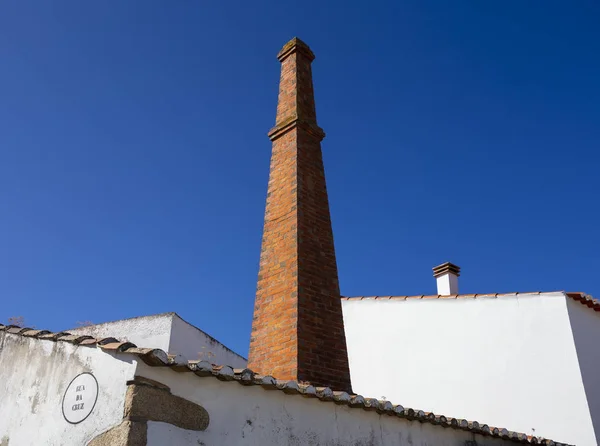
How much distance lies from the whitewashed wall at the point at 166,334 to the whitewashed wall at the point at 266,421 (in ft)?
24.8

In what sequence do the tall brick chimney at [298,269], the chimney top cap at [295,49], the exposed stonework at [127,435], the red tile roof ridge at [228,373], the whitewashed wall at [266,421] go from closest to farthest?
the exposed stonework at [127,435], the red tile roof ridge at [228,373], the whitewashed wall at [266,421], the tall brick chimney at [298,269], the chimney top cap at [295,49]

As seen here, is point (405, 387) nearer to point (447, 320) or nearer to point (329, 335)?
point (447, 320)

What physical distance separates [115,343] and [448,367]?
28.2 feet

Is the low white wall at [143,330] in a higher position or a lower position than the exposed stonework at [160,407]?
Result: higher

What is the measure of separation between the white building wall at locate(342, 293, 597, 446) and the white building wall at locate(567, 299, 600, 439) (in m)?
0.20

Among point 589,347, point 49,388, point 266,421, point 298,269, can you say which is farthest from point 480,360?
point 49,388

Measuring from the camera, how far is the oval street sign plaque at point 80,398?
4.66 m

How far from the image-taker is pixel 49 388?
208 inches

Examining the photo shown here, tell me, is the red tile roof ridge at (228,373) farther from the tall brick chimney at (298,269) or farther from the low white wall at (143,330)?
the low white wall at (143,330)

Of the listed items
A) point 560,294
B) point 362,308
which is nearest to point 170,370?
point 560,294

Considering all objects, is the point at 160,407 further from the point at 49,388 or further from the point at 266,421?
the point at 49,388

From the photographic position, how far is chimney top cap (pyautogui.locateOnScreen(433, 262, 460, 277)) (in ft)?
43.6

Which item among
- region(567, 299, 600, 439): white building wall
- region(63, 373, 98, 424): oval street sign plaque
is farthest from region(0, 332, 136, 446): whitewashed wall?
region(567, 299, 600, 439): white building wall

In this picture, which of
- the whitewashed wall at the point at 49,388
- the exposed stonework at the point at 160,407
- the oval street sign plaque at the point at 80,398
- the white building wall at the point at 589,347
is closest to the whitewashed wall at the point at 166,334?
the whitewashed wall at the point at 49,388
